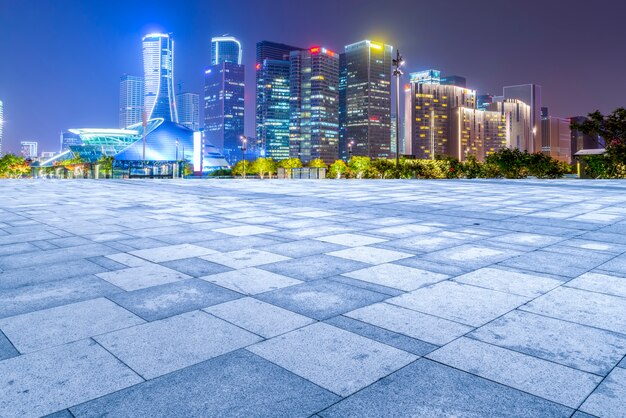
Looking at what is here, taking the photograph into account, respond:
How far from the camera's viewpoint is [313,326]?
4.12 m

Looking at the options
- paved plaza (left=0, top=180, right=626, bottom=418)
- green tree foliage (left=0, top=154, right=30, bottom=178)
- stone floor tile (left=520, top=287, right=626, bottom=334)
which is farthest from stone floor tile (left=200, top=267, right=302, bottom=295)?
green tree foliage (left=0, top=154, right=30, bottom=178)

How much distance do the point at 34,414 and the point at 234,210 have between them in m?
11.0

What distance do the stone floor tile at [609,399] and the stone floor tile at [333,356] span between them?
3.71 feet

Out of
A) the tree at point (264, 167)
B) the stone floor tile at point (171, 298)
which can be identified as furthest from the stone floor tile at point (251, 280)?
the tree at point (264, 167)

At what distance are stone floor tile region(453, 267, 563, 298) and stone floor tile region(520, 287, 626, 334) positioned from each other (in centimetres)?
18

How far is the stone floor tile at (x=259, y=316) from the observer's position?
4.07m

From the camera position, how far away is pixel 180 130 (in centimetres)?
17225

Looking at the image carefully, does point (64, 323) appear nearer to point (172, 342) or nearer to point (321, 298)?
point (172, 342)

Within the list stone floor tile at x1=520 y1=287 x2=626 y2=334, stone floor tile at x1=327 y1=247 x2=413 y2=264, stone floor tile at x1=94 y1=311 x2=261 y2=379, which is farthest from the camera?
stone floor tile at x1=327 y1=247 x2=413 y2=264

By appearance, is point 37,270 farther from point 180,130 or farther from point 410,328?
point 180,130

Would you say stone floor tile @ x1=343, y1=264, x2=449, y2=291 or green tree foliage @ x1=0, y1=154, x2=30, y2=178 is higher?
green tree foliage @ x1=0, y1=154, x2=30, y2=178

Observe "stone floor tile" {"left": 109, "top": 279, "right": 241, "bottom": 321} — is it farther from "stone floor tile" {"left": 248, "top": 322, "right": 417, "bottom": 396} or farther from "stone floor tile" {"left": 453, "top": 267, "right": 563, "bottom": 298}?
"stone floor tile" {"left": 453, "top": 267, "right": 563, "bottom": 298}

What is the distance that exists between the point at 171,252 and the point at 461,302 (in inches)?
178

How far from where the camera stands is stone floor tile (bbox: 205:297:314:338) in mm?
4074
